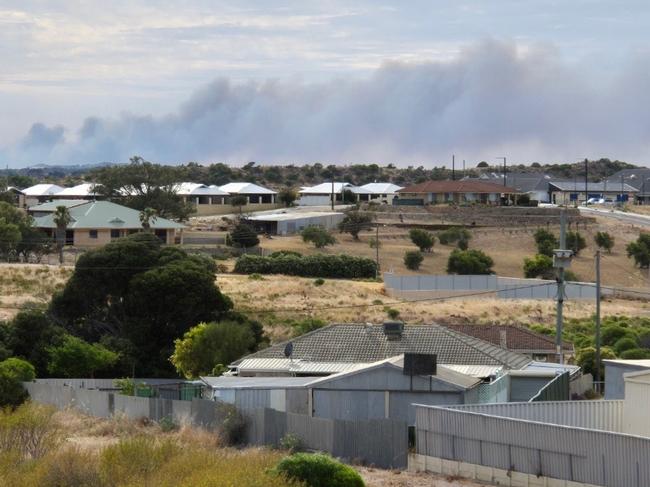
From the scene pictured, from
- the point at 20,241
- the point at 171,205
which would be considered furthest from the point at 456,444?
the point at 171,205

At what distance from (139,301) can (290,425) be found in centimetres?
2185

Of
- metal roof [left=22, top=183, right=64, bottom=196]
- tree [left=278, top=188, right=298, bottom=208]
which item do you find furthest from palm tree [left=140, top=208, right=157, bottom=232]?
metal roof [left=22, top=183, right=64, bottom=196]

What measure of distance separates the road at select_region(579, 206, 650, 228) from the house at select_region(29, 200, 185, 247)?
37.6 meters

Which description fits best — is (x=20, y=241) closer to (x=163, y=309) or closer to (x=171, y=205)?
(x=171, y=205)

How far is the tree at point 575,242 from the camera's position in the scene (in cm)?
→ 9319

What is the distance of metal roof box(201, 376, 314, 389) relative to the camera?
34.0 metres

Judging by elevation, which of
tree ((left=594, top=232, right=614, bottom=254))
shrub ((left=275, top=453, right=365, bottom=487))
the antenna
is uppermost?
tree ((left=594, top=232, right=614, bottom=254))

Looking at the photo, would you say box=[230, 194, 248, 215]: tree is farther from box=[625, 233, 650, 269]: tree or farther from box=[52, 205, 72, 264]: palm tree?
box=[625, 233, 650, 269]: tree

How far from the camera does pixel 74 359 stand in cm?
4488

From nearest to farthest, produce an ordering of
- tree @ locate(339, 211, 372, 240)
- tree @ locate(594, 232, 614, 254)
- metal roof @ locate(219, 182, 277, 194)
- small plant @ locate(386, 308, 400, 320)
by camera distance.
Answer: small plant @ locate(386, 308, 400, 320)
tree @ locate(594, 232, 614, 254)
tree @ locate(339, 211, 372, 240)
metal roof @ locate(219, 182, 277, 194)

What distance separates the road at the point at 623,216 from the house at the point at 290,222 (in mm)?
22201

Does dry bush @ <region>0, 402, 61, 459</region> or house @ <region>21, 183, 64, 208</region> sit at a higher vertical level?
house @ <region>21, 183, 64, 208</region>

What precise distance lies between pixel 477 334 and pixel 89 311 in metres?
15.8

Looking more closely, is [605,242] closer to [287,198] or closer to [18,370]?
[287,198]
